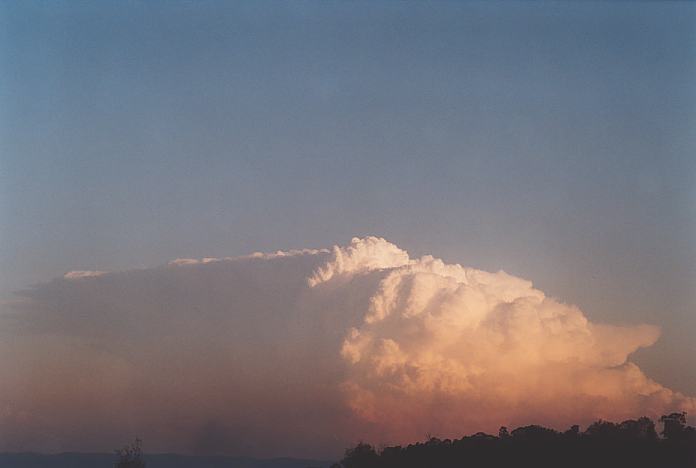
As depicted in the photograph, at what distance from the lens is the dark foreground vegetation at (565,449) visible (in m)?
123

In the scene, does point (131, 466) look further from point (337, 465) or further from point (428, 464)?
point (337, 465)

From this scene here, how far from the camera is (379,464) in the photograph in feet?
523

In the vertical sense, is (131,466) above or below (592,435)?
below

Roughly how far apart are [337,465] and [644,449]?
6656 centimetres

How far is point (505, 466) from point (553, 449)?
7283 mm

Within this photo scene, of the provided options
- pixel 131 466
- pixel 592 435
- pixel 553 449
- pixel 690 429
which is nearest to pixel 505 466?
pixel 553 449

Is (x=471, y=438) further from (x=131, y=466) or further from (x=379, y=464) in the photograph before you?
(x=131, y=466)

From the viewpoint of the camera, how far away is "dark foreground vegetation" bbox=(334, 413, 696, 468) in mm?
123250

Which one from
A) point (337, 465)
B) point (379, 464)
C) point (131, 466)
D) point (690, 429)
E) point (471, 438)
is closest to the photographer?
point (131, 466)

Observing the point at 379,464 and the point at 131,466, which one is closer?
the point at 131,466

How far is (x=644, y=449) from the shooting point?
127500 mm

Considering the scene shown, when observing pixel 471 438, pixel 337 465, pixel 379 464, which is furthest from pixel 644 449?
pixel 337 465

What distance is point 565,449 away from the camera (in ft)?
428

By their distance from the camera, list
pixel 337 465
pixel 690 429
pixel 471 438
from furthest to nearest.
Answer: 1. pixel 337 465
2. pixel 471 438
3. pixel 690 429
